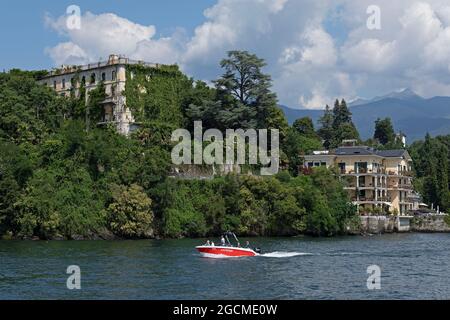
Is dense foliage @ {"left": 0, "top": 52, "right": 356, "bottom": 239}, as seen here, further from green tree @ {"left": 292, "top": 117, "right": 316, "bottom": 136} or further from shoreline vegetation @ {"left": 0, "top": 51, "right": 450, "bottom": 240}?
green tree @ {"left": 292, "top": 117, "right": 316, "bottom": 136}

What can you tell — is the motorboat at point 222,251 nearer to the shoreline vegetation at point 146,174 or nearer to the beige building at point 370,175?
the shoreline vegetation at point 146,174

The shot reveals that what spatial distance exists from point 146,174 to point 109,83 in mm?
22312

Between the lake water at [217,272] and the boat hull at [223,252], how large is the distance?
898mm

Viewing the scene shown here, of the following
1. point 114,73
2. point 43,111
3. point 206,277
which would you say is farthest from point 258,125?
point 206,277

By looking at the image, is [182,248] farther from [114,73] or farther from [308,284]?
[114,73]

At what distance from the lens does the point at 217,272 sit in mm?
47281

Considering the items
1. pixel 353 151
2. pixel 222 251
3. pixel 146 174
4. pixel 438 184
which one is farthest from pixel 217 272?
pixel 438 184

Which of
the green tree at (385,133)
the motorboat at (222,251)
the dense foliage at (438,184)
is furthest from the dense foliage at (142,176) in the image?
the green tree at (385,133)

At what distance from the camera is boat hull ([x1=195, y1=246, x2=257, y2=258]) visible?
57.5m

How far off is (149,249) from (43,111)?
134ft

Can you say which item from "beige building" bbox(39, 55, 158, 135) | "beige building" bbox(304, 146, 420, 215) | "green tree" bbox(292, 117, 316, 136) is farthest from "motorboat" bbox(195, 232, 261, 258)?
"green tree" bbox(292, 117, 316, 136)

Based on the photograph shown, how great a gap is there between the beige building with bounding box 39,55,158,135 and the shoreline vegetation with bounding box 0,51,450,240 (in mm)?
1133

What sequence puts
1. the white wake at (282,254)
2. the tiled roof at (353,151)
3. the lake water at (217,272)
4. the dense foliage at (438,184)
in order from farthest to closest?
the dense foliage at (438,184)
the tiled roof at (353,151)
the white wake at (282,254)
the lake water at (217,272)

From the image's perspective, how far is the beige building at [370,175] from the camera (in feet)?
356
